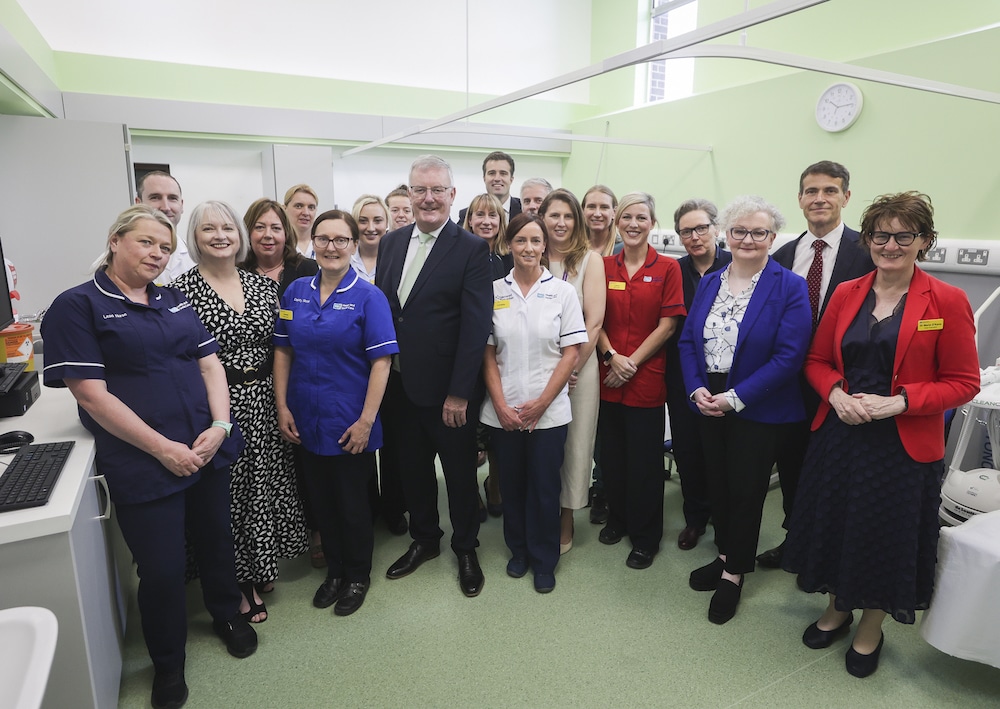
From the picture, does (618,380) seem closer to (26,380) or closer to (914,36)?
(26,380)

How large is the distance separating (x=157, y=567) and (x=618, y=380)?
6.07ft

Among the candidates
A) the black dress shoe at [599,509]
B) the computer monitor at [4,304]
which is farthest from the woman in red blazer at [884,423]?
the computer monitor at [4,304]

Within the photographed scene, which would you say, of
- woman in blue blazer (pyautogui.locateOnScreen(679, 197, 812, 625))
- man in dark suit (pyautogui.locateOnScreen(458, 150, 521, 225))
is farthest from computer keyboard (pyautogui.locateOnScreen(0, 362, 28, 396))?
woman in blue blazer (pyautogui.locateOnScreen(679, 197, 812, 625))

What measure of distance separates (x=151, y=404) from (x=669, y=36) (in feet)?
24.0

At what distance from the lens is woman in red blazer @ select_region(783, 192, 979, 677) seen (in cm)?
184

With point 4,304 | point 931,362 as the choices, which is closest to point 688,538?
point 931,362

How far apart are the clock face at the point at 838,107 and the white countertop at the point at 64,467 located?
5072mm

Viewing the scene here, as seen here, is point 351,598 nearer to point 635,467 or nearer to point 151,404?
point 151,404

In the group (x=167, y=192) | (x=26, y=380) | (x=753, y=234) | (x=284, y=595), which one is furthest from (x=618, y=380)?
(x=167, y=192)

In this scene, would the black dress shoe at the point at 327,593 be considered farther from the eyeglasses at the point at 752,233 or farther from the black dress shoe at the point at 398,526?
the eyeglasses at the point at 752,233

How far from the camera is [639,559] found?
2736mm

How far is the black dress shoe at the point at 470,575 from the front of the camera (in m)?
2.52

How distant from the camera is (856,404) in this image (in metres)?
1.90

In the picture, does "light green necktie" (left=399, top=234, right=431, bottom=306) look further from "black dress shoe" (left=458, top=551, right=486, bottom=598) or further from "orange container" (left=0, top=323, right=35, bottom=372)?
"orange container" (left=0, top=323, right=35, bottom=372)
